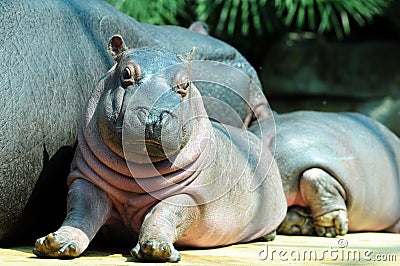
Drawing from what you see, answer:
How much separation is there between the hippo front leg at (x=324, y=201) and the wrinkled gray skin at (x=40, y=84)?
104cm

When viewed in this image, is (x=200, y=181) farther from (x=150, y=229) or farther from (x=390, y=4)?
(x=390, y=4)

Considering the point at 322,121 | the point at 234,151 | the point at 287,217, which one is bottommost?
the point at 287,217

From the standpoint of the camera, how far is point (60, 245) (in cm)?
261

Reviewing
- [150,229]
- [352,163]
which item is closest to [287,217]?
[352,163]

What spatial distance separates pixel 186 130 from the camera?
2793 millimetres

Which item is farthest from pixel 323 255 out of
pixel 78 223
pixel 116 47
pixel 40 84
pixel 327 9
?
pixel 327 9

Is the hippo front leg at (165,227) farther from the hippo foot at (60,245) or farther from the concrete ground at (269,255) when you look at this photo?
the hippo foot at (60,245)

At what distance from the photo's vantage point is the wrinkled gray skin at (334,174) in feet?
12.5

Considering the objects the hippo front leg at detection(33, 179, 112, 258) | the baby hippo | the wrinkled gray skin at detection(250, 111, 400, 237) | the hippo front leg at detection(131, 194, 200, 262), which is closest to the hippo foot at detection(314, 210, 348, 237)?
the wrinkled gray skin at detection(250, 111, 400, 237)

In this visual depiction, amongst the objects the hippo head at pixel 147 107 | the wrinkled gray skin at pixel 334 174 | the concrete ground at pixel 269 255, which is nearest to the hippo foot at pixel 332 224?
the wrinkled gray skin at pixel 334 174

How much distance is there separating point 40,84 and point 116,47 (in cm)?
35

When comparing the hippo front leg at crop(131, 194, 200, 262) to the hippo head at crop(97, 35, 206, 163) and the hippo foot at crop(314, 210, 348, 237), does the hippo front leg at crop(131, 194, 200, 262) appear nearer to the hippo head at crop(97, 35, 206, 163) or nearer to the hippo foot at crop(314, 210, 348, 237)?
the hippo head at crop(97, 35, 206, 163)

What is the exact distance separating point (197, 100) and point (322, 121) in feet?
4.26

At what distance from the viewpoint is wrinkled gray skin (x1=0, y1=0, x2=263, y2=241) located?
9.78ft
